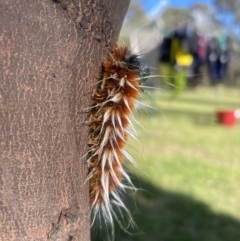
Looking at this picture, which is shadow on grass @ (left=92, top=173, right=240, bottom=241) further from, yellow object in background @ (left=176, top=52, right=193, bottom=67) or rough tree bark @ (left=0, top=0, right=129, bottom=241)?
yellow object in background @ (left=176, top=52, right=193, bottom=67)

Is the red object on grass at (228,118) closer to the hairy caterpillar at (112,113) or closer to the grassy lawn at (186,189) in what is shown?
the grassy lawn at (186,189)

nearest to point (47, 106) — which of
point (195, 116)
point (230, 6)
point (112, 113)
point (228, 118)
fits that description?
point (112, 113)

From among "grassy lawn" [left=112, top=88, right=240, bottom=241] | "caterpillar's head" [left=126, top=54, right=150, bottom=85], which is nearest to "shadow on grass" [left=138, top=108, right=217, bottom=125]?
"grassy lawn" [left=112, top=88, right=240, bottom=241]

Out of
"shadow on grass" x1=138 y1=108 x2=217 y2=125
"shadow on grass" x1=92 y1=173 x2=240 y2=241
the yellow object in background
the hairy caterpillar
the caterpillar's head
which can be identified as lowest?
"shadow on grass" x1=92 y1=173 x2=240 y2=241

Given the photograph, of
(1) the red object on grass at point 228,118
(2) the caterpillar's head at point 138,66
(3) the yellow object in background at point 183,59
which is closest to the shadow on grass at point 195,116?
(1) the red object on grass at point 228,118

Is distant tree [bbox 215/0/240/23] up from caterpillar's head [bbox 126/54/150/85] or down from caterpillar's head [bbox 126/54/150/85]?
up

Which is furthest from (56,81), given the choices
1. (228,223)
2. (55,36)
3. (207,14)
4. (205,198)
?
(207,14)

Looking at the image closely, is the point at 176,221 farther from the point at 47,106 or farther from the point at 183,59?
the point at 183,59
